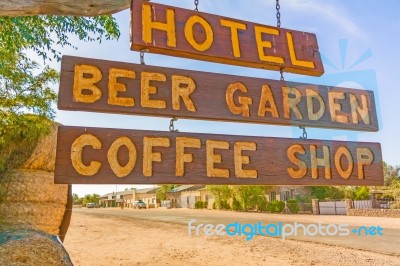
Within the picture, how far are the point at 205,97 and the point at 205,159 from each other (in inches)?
20.4

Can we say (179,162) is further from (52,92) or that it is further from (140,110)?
(52,92)

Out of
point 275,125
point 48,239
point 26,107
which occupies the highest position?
point 26,107

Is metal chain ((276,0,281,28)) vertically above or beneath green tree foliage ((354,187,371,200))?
above

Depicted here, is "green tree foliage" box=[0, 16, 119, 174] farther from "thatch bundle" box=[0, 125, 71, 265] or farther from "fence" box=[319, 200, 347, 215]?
"fence" box=[319, 200, 347, 215]

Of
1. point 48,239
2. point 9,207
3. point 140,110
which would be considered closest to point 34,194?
point 9,207

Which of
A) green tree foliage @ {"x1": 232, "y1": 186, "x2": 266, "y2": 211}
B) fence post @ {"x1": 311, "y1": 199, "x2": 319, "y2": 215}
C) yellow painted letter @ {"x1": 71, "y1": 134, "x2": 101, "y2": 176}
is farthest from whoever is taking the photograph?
green tree foliage @ {"x1": 232, "y1": 186, "x2": 266, "y2": 211}

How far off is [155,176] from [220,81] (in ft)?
3.21

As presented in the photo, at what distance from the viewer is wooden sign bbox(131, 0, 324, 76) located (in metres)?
2.94

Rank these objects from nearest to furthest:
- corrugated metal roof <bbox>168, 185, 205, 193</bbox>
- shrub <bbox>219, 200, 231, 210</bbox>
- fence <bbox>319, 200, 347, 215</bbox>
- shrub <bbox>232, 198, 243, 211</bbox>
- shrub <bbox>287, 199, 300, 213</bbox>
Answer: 1. fence <bbox>319, 200, 347, 215</bbox>
2. shrub <bbox>287, 199, 300, 213</bbox>
3. shrub <bbox>232, 198, 243, 211</bbox>
4. shrub <bbox>219, 200, 231, 210</bbox>
5. corrugated metal roof <bbox>168, 185, 205, 193</bbox>

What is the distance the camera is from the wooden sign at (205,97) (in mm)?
2615

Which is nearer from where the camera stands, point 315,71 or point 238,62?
point 238,62

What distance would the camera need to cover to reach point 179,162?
273cm

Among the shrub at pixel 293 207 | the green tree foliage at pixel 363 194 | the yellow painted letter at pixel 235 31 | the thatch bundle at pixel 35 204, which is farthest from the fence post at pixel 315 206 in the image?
the yellow painted letter at pixel 235 31

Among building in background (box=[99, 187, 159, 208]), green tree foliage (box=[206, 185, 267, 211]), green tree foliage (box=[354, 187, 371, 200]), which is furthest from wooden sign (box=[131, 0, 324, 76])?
building in background (box=[99, 187, 159, 208])
